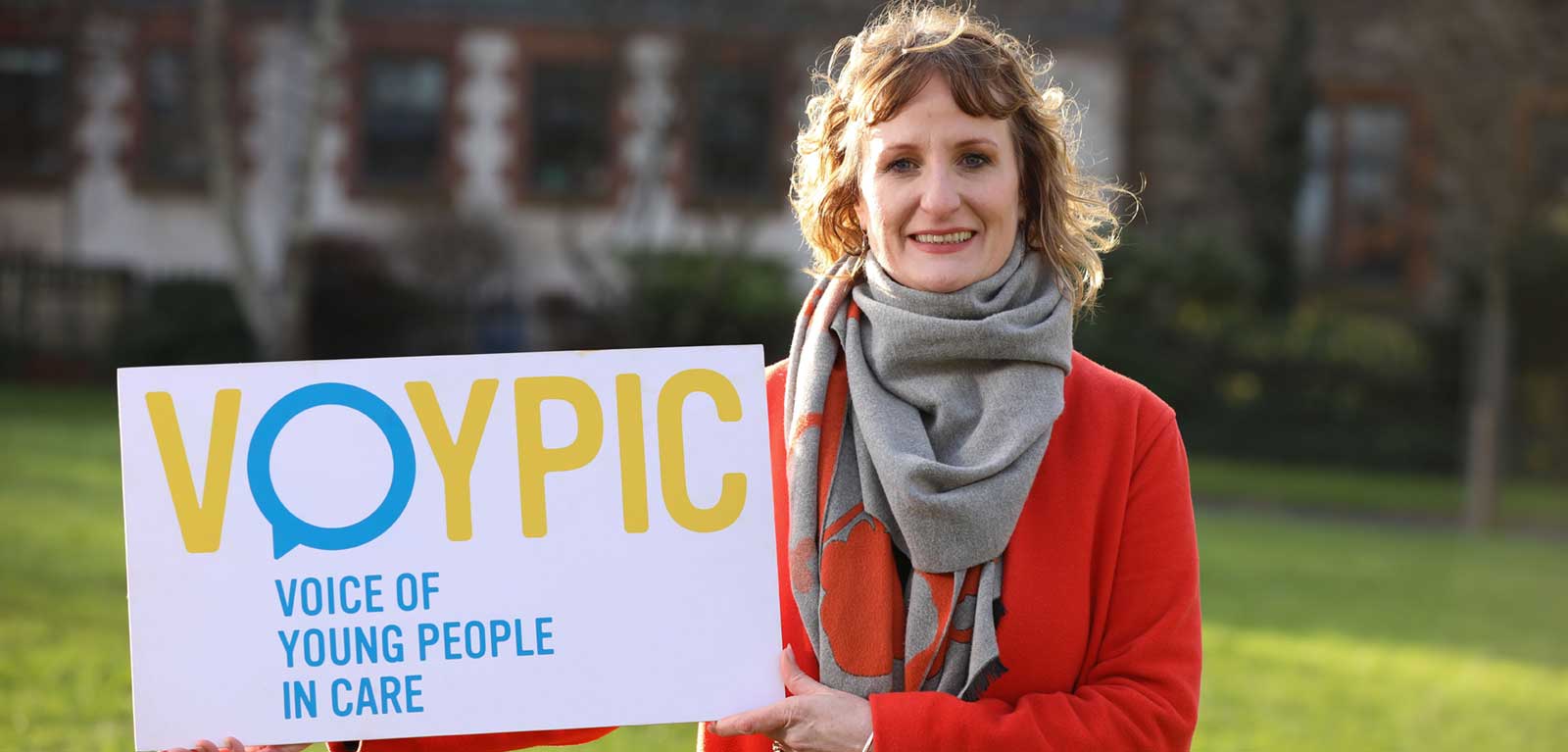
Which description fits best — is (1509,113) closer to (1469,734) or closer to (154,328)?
(1469,734)

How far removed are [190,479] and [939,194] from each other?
1228 mm

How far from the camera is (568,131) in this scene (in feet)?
73.5

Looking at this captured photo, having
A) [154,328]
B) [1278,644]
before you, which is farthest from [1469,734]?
[154,328]

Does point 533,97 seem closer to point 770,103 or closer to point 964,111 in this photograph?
point 770,103

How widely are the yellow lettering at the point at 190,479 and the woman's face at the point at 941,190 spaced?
3.54ft

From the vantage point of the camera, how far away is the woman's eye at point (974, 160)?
2469 millimetres

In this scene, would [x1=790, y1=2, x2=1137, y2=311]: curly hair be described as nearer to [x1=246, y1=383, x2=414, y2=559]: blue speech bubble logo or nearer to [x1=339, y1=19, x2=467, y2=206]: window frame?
[x1=246, y1=383, x2=414, y2=559]: blue speech bubble logo

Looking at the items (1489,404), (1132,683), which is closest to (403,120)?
(1489,404)

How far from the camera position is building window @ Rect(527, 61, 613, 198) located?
22.3m

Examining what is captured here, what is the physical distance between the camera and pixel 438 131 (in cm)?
2238

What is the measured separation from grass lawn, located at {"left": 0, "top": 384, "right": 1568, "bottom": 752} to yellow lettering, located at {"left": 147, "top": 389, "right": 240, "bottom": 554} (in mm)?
3532

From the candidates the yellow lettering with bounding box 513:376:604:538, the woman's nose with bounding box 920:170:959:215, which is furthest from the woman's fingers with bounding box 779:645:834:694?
the woman's nose with bounding box 920:170:959:215

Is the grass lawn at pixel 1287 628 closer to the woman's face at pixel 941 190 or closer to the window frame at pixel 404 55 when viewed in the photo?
the woman's face at pixel 941 190

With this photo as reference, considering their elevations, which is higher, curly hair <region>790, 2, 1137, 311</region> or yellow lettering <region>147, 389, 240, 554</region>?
curly hair <region>790, 2, 1137, 311</region>
